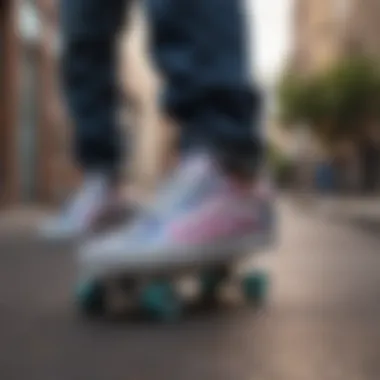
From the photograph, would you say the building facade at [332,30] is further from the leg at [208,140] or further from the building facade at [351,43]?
the leg at [208,140]

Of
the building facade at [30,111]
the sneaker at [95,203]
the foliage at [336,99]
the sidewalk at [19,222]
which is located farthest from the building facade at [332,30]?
Answer: the sneaker at [95,203]

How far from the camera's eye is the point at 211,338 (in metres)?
0.68

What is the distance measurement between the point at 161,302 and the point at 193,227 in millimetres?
79

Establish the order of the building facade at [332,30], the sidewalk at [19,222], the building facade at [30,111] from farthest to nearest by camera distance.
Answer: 1. the building facade at [332,30]
2. the building facade at [30,111]
3. the sidewalk at [19,222]

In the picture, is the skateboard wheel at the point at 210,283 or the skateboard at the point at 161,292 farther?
the skateboard wheel at the point at 210,283

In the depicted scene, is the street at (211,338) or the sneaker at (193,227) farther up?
the sneaker at (193,227)

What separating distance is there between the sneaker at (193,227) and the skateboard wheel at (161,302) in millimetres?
19

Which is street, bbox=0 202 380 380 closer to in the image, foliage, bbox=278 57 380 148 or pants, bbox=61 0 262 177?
pants, bbox=61 0 262 177

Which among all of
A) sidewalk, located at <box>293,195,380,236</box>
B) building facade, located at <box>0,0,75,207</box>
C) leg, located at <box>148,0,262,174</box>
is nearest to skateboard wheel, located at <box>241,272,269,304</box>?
leg, located at <box>148,0,262,174</box>

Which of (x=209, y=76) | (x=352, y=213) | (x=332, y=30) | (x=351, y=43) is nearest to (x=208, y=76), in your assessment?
(x=209, y=76)

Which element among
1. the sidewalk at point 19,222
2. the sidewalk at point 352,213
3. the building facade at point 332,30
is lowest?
the sidewalk at point 352,213

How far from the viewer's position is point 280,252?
61.2 inches

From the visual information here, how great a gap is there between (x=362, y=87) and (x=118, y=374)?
1004 centimetres

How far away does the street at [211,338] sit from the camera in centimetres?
55
